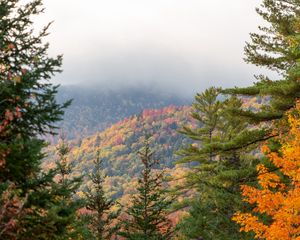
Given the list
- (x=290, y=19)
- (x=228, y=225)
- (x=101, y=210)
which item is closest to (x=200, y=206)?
(x=228, y=225)

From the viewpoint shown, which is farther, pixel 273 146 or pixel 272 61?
pixel 272 61

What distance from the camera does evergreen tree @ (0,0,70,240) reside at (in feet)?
27.3

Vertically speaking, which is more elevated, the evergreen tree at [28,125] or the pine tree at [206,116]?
the pine tree at [206,116]

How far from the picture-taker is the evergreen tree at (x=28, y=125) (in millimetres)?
8328

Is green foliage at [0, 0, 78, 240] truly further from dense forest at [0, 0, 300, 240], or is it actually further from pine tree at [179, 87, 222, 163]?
pine tree at [179, 87, 222, 163]

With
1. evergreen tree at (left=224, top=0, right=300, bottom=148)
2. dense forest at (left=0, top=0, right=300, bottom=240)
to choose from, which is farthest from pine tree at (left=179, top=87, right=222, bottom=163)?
evergreen tree at (left=224, top=0, right=300, bottom=148)

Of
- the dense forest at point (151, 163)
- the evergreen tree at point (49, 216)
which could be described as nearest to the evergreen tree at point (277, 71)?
the dense forest at point (151, 163)

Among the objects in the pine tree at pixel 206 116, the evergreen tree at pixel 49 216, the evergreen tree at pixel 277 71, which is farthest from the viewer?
the pine tree at pixel 206 116

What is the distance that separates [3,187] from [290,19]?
18.0 meters

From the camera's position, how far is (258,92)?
59.7 ft

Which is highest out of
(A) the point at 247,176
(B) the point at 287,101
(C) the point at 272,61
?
(C) the point at 272,61

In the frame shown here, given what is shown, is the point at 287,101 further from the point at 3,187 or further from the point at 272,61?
the point at 3,187

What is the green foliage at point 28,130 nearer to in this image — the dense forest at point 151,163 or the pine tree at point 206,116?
the dense forest at point 151,163

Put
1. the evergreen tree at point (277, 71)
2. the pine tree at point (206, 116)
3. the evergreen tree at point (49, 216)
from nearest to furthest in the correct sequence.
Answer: the evergreen tree at point (49, 216) < the evergreen tree at point (277, 71) < the pine tree at point (206, 116)
